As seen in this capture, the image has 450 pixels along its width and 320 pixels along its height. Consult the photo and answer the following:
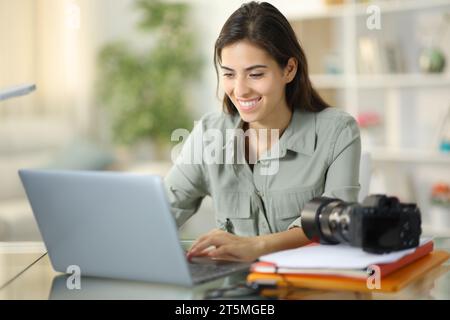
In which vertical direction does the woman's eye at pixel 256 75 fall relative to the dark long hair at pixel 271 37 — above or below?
below

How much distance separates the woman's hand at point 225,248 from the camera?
1283 millimetres

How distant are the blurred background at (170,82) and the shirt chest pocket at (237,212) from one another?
211cm

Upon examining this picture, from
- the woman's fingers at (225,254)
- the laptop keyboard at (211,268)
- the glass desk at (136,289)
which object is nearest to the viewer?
the glass desk at (136,289)

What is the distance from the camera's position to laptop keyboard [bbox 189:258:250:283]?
1.14 m

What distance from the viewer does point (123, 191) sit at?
1060 millimetres

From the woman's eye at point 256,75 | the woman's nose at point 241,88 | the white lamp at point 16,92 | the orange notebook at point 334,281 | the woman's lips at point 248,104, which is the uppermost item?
the woman's eye at point 256,75

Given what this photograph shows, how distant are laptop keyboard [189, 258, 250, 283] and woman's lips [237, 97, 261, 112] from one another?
47 centimetres

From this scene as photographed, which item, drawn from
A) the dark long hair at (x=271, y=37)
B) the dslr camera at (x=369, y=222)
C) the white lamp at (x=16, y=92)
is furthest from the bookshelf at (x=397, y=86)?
the white lamp at (x=16, y=92)

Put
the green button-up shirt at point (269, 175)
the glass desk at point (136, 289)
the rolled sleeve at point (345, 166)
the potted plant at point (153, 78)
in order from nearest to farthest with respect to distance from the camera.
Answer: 1. the glass desk at point (136, 289)
2. the rolled sleeve at point (345, 166)
3. the green button-up shirt at point (269, 175)
4. the potted plant at point (153, 78)

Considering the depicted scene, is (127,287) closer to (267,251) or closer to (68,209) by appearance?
(68,209)

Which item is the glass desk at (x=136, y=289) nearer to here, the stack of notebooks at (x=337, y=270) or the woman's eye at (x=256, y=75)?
the stack of notebooks at (x=337, y=270)

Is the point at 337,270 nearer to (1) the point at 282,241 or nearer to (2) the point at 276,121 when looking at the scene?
(1) the point at 282,241

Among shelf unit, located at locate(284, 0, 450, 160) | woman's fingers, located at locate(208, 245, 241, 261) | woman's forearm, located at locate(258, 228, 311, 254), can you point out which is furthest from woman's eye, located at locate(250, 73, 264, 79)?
shelf unit, located at locate(284, 0, 450, 160)

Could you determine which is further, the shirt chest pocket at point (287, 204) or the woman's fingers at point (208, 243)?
the shirt chest pocket at point (287, 204)
